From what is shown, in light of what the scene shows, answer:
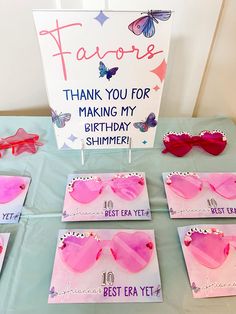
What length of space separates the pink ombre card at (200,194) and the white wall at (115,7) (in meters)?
0.33

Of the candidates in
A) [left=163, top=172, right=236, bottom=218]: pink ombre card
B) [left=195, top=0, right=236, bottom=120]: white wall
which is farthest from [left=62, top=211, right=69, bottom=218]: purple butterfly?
[left=195, top=0, right=236, bottom=120]: white wall

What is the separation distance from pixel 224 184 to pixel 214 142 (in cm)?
13

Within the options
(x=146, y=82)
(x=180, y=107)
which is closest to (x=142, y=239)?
(x=146, y=82)

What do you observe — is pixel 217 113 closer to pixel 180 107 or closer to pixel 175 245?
pixel 180 107

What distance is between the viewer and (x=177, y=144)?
2.50 feet

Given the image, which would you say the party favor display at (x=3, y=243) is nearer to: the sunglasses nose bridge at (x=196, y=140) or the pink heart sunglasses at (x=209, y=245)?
the pink heart sunglasses at (x=209, y=245)

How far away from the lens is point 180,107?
963mm

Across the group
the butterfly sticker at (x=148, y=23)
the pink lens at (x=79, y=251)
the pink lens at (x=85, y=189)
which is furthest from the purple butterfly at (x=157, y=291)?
the butterfly sticker at (x=148, y=23)

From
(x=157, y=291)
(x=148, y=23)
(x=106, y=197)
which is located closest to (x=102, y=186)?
(x=106, y=197)

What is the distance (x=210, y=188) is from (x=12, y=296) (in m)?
0.47

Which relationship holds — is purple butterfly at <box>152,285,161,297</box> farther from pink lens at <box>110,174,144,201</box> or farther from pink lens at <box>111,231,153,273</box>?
pink lens at <box>110,174,144,201</box>

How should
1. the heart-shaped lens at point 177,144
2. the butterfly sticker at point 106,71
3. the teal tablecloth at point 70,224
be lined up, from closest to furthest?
the teal tablecloth at point 70,224
the butterfly sticker at point 106,71
the heart-shaped lens at point 177,144

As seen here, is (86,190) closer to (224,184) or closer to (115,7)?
(224,184)

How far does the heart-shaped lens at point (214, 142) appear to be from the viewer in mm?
763
